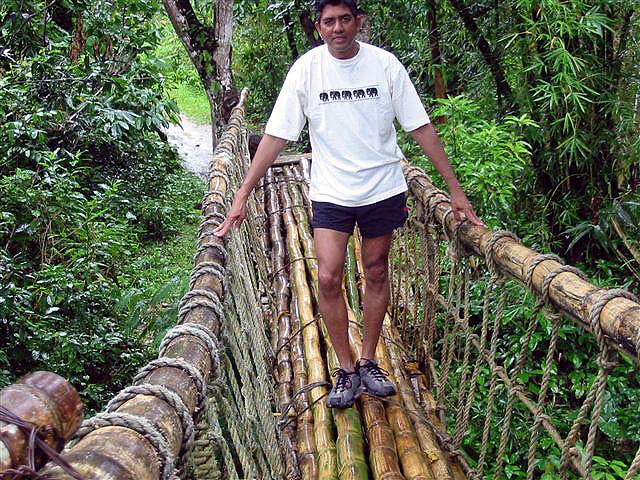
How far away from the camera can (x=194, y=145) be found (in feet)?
36.7

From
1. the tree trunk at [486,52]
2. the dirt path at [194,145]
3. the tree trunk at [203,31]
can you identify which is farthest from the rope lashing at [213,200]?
the dirt path at [194,145]

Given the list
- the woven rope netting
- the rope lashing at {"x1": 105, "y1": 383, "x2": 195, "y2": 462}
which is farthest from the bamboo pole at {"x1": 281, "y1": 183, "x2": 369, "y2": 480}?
the rope lashing at {"x1": 105, "y1": 383, "x2": 195, "y2": 462}

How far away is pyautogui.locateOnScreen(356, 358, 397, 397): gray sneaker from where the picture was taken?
235 cm

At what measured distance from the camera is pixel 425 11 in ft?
14.8

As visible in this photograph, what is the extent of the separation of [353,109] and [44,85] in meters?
3.48

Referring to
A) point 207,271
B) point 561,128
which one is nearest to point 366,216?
point 207,271

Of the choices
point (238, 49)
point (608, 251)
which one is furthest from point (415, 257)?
point (238, 49)

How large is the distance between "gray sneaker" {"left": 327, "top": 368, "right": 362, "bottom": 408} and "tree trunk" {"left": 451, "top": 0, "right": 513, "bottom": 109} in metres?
2.14

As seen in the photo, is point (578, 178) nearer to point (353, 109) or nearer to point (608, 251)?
point (608, 251)

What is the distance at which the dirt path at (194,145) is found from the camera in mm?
9945

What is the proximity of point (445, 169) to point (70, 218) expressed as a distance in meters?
2.82

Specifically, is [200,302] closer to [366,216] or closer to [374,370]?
[366,216]

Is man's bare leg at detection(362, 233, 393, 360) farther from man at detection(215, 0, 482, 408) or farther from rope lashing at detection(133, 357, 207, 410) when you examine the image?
rope lashing at detection(133, 357, 207, 410)

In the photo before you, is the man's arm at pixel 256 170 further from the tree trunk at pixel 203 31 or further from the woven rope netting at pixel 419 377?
the tree trunk at pixel 203 31
